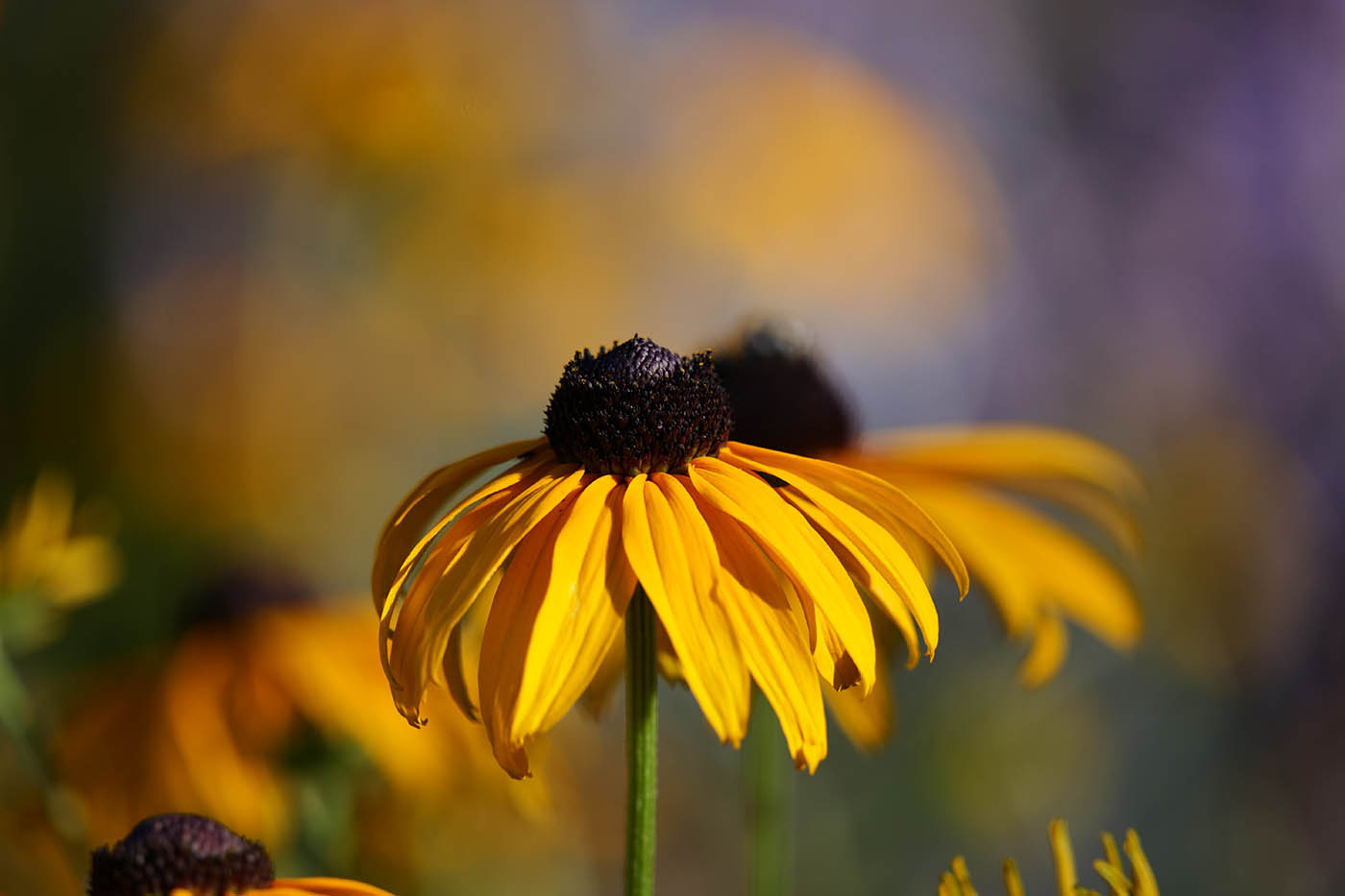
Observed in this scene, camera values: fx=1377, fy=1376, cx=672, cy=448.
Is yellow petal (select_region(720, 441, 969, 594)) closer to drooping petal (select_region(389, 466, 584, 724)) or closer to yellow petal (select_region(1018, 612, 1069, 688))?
drooping petal (select_region(389, 466, 584, 724))

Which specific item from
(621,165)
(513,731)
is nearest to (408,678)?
(513,731)

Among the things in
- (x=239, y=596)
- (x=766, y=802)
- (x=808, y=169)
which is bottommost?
(x=766, y=802)

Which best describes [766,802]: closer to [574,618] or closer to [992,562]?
[992,562]

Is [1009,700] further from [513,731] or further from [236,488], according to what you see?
[513,731]

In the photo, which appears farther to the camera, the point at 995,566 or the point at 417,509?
the point at 995,566

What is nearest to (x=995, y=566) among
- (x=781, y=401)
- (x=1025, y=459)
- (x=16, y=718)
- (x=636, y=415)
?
(x=1025, y=459)

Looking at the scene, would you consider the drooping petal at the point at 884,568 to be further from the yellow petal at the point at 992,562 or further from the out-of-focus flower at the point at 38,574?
the out-of-focus flower at the point at 38,574
